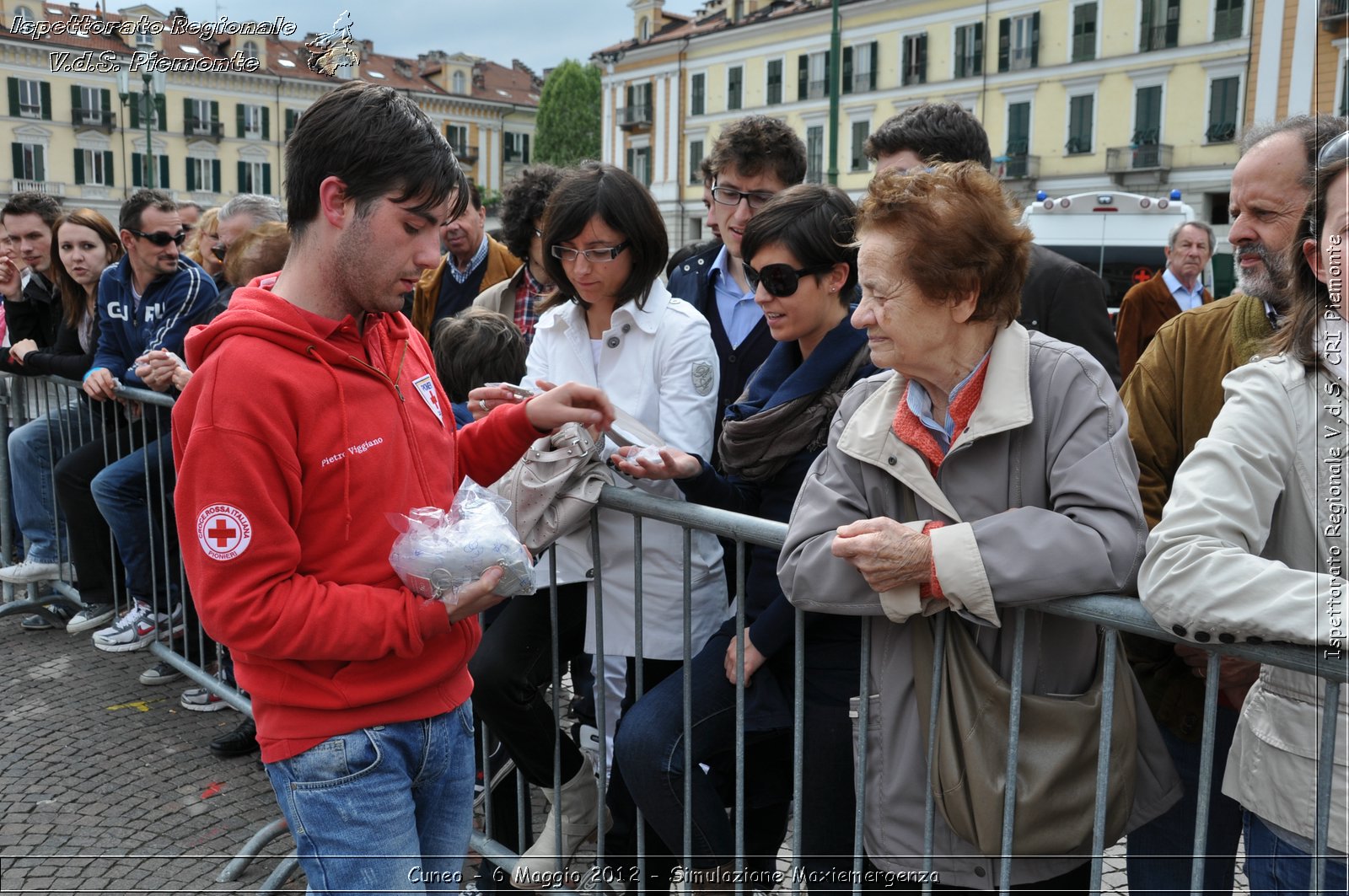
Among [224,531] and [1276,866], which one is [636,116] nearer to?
[224,531]

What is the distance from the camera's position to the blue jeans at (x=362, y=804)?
2055 millimetres

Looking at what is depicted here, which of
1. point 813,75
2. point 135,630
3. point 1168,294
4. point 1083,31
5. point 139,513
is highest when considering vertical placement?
point 813,75

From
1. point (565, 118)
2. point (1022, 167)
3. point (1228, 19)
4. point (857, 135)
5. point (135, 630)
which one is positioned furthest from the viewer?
point (565, 118)

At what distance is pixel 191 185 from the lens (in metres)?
51.3

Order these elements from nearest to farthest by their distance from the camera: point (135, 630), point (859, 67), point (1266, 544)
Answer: point (1266, 544), point (135, 630), point (859, 67)

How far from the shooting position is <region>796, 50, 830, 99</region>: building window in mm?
46031

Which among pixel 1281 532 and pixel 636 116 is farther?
pixel 636 116

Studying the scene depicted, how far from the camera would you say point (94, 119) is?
155 ft

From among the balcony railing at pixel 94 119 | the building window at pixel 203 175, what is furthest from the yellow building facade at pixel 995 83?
the balcony railing at pixel 94 119

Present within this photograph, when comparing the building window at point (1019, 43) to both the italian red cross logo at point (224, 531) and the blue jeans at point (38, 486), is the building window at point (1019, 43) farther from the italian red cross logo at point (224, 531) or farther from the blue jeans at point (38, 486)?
the italian red cross logo at point (224, 531)

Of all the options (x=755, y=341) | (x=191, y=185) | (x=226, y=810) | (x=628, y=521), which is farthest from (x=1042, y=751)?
(x=191, y=185)

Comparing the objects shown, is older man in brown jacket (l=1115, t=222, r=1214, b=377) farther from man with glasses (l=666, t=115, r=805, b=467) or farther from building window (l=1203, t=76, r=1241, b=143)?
building window (l=1203, t=76, r=1241, b=143)

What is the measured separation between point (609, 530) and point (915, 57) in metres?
43.3

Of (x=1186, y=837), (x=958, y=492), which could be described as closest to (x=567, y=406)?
(x=958, y=492)
